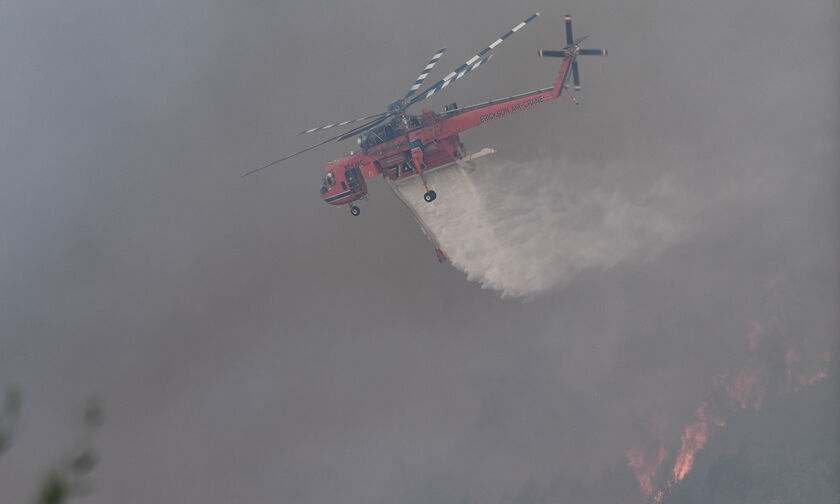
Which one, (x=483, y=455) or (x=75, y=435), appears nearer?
(x=75, y=435)

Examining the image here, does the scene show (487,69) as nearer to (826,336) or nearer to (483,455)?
(483,455)

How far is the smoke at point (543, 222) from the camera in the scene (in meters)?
32.3

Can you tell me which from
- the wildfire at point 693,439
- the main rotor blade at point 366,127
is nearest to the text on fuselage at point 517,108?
the main rotor blade at point 366,127

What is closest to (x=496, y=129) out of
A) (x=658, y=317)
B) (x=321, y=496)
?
(x=658, y=317)

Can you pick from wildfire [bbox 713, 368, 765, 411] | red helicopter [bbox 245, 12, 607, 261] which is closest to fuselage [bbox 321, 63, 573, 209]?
red helicopter [bbox 245, 12, 607, 261]

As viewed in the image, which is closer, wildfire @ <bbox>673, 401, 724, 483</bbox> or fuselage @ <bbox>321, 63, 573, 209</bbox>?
fuselage @ <bbox>321, 63, 573, 209</bbox>

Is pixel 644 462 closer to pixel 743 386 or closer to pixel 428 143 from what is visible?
pixel 743 386

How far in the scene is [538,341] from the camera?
3872 centimetres

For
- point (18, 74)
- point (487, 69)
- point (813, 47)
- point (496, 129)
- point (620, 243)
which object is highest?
point (18, 74)

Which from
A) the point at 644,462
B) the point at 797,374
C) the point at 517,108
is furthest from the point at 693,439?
the point at 517,108

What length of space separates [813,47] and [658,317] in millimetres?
21121

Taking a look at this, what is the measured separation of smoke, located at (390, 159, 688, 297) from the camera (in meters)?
32.3

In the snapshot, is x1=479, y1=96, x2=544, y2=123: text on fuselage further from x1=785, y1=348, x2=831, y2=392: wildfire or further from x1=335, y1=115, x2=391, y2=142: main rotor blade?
x1=785, y1=348, x2=831, y2=392: wildfire

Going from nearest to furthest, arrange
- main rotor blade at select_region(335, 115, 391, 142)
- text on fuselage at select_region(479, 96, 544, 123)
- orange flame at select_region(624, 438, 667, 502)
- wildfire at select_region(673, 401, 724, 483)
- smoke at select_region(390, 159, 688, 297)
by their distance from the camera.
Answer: text on fuselage at select_region(479, 96, 544, 123) → main rotor blade at select_region(335, 115, 391, 142) → smoke at select_region(390, 159, 688, 297) → wildfire at select_region(673, 401, 724, 483) → orange flame at select_region(624, 438, 667, 502)
